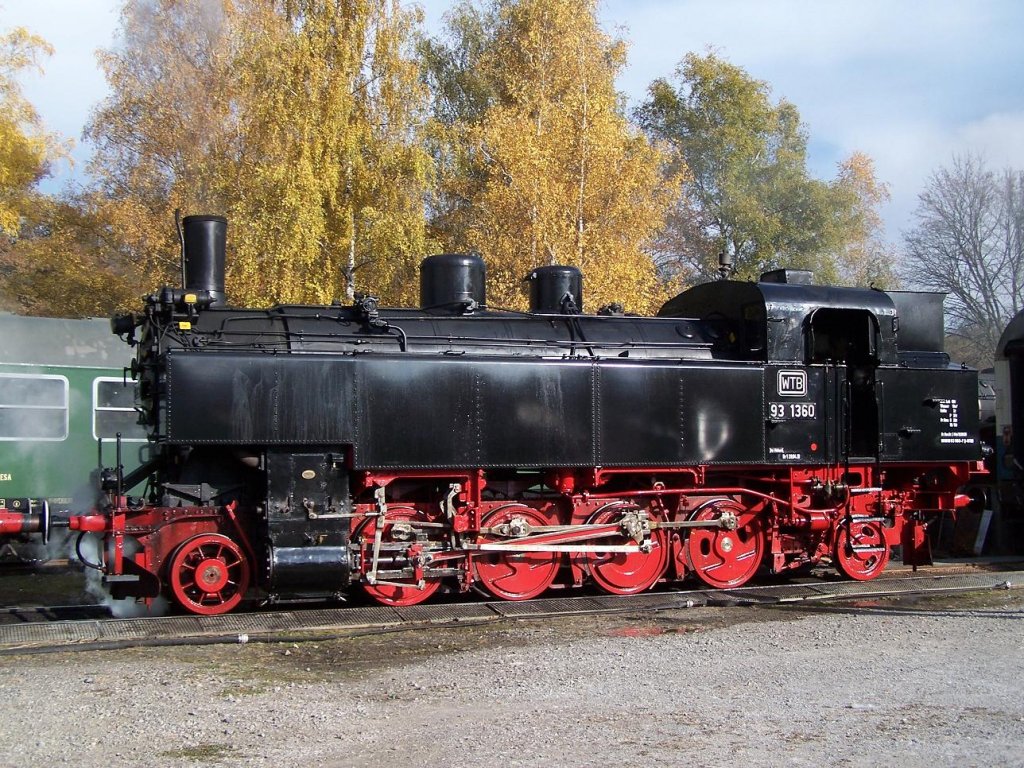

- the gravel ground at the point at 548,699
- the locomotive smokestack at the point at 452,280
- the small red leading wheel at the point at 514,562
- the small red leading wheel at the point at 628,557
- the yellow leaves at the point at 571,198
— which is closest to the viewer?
the gravel ground at the point at 548,699

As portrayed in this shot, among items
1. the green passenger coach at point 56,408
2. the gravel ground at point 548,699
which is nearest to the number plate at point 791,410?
the gravel ground at point 548,699

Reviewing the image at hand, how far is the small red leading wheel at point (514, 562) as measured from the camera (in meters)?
8.68

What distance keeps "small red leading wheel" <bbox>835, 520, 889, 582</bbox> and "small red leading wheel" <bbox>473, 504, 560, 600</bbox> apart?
3078 mm

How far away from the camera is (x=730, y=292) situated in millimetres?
10211

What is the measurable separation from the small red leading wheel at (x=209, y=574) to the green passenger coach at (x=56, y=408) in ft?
16.8

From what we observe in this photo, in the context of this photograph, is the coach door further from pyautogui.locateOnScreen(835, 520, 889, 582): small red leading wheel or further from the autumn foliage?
the autumn foliage

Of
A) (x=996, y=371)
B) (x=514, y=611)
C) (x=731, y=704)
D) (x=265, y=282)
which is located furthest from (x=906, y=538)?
(x=265, y=282)

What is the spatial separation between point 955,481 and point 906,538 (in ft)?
2.62

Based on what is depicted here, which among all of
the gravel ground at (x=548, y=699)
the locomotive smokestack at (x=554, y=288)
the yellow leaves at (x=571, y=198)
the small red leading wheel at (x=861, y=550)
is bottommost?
the gravel ground at (x=548, y=699)

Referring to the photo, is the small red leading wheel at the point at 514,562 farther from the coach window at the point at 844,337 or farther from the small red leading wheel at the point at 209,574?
the coach window at the point at 844,337

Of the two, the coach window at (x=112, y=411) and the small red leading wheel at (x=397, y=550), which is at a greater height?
the coach window at (x=112, y=411)

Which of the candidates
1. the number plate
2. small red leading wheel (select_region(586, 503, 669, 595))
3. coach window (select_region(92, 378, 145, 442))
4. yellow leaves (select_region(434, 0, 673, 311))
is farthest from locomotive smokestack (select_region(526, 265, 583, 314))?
yellow leaves (select_region(434, 0, 673, 311))

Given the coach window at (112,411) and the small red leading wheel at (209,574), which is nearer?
the small red leading wheel at (209,574)

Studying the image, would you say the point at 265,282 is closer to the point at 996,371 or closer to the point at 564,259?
the point at 564,259
